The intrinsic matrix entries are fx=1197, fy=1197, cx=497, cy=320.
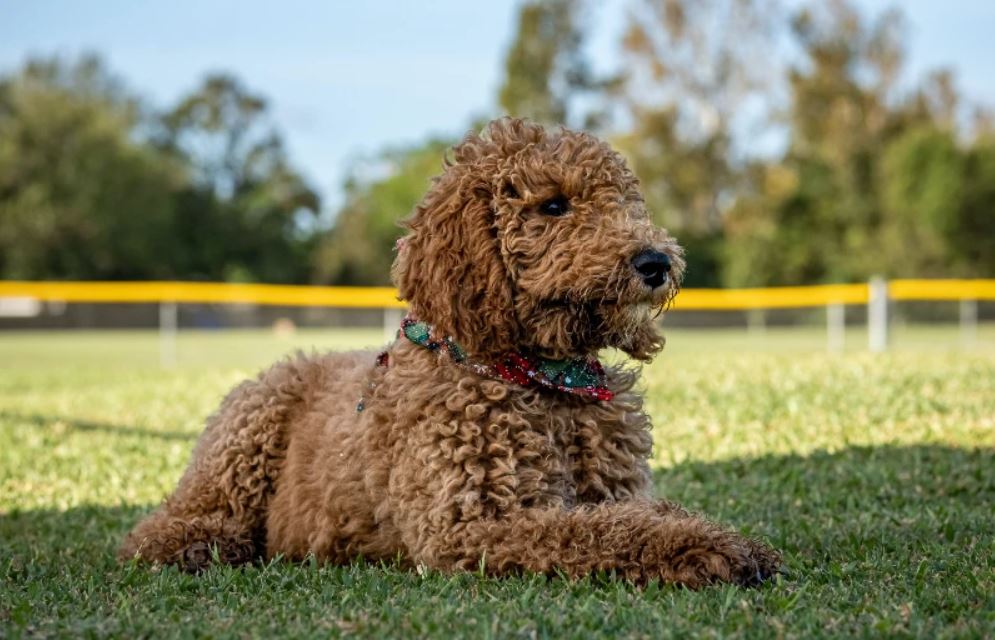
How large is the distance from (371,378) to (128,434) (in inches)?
234

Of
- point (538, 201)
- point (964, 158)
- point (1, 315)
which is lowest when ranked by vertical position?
point (1, 315)

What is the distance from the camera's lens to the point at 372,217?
73.9 meters

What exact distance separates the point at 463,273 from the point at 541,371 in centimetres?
46

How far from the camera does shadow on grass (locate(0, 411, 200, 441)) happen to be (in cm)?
991

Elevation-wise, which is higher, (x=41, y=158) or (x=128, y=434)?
(x=41, y=158)

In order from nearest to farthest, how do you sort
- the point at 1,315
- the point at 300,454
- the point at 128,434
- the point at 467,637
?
1. the point at 467,637
2. the point at 300,454
3. the point at 128,434
4. the point at 1,315

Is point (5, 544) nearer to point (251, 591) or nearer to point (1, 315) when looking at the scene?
point (251, 591)

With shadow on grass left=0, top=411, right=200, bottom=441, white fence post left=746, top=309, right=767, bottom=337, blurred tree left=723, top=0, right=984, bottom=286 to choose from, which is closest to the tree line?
blurred tree left=723, top=0, right=984, bottom=286

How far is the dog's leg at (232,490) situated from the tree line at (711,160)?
138 feet

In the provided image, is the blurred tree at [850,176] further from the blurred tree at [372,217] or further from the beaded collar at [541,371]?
the beaded collar at [541,371]

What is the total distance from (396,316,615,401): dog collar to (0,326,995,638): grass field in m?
0.73

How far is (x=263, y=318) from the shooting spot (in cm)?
2880

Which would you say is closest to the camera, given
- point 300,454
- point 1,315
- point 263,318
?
point 300,454

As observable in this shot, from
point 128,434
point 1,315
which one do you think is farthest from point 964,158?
point 128,434
